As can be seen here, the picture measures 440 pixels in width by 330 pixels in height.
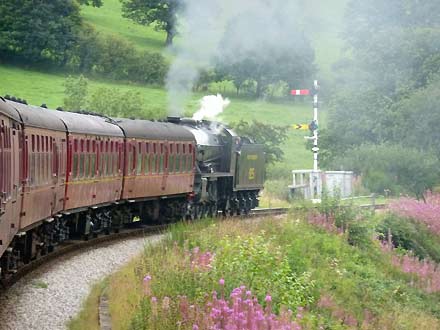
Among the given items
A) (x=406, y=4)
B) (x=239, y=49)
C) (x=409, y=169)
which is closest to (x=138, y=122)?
(x=239, y=49)

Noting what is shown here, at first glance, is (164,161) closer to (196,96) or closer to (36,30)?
(196,96)

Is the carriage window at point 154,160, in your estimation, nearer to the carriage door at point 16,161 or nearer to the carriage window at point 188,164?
the carriage window at point 188,164

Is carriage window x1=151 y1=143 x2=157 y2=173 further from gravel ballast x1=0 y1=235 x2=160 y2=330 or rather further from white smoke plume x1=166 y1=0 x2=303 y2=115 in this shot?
gravel ballast x1=0 y1=235 x2=160 y2=330

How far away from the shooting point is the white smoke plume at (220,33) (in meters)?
31.8

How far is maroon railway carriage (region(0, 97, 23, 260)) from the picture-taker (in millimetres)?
13031

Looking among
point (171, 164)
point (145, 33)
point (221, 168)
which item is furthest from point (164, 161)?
point (145, 33)

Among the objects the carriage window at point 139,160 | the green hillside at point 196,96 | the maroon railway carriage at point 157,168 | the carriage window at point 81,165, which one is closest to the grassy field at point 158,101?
the green hillside at point 196,96

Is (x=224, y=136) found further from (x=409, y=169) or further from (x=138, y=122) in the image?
(x=409, y=169)

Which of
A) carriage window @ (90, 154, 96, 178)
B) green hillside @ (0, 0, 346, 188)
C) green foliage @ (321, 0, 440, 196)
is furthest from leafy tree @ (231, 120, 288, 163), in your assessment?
carriage window @ (90, 154, 96, 178)

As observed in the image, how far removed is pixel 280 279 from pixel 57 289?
3.29 meters

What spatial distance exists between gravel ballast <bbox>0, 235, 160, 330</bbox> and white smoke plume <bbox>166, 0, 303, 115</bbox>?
1191cm

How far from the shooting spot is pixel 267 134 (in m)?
54.6

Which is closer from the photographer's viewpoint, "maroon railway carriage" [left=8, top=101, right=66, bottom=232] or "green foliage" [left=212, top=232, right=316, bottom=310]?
"green foliage" [left=212, top=232, right=316, bottom=310]

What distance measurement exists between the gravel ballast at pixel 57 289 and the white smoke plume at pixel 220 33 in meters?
11.9
